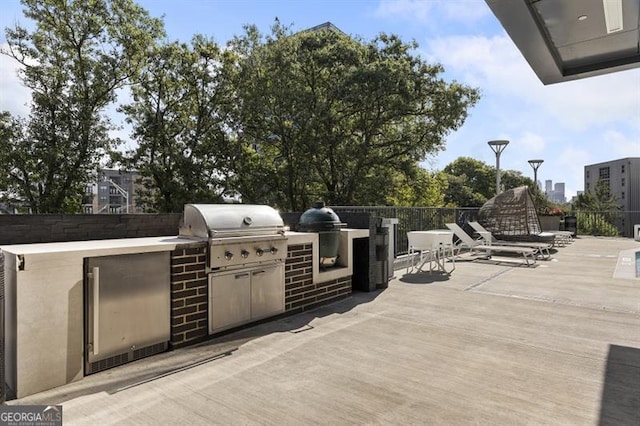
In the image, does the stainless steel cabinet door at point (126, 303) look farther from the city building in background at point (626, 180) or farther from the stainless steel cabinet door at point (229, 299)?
the city building in background at point (626, 180)

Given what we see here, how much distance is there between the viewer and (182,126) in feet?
59.4

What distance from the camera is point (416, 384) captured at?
2.91 m

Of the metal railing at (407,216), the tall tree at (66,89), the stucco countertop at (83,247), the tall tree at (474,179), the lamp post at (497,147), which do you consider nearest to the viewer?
the stucco countertop at (83,247)

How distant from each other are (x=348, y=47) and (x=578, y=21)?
48.1 feet

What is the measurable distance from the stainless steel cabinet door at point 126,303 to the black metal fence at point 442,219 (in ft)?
12.9

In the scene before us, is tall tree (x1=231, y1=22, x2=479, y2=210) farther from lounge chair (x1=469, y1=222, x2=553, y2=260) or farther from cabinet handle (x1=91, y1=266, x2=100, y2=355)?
cabinet handle (x1=91, y1=266, x2=100, y2=355)

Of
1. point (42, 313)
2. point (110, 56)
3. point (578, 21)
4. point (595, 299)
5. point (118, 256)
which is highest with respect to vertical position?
point (110, 56)

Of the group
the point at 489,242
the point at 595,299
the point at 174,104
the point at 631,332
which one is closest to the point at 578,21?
the point at 631,332

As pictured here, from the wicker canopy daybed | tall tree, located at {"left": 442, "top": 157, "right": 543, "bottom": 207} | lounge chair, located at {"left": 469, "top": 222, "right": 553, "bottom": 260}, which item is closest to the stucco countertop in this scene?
lounge chair, located at {"left": 469, "top": 222, "right": 553, "bottom": 260}

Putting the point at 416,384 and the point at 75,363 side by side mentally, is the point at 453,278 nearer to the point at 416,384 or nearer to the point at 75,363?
the point at 416,384

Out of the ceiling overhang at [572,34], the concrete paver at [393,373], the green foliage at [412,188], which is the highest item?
the ceiling overhang at [572,34]

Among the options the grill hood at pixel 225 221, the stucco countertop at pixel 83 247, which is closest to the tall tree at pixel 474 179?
the grill hood at pixel 225 221

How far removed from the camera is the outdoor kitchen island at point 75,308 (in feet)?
8.68

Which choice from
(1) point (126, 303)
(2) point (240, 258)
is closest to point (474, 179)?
(2) point (240, 258)
